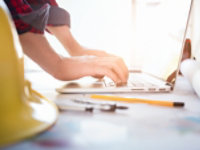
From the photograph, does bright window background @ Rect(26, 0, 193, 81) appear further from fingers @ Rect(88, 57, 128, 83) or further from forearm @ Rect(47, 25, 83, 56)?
fingers @ Rect(88, 57, 128, 83)

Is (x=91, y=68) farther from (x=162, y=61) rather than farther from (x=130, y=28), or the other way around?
(x=130, y=28)

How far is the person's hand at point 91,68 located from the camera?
1.86 ft

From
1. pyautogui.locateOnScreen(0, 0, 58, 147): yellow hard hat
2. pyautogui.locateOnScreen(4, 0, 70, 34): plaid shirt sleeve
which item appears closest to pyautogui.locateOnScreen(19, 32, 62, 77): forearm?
pyautogui.locateOnScreen(4, 0, 70, 34): plaid shirt sleeve

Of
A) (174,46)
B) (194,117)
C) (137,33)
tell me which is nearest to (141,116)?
(194,117)

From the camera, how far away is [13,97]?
265mm

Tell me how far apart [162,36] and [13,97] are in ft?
2.04

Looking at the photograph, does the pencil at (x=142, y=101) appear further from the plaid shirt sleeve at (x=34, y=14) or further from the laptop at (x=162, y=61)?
the plaid shirt sleeve at (x=34, y=14)

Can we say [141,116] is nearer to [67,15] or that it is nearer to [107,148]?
[107,148]

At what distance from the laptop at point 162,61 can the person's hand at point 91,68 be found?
0.08ft

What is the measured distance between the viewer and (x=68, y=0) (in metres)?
0.72

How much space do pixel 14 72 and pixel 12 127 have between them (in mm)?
74

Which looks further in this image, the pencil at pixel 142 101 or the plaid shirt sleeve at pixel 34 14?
the plaid shirt sleeve at pixel 34 14

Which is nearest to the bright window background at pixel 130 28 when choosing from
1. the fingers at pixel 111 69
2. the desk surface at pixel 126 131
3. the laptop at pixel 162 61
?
the laptop at pixel 162 61

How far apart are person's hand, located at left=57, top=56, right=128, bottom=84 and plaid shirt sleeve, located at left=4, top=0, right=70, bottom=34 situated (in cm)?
14
